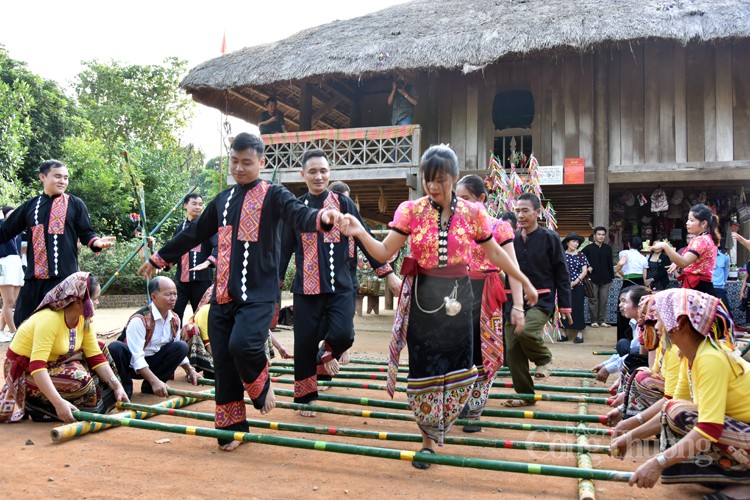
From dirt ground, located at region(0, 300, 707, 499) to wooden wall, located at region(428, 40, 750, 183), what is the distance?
339 inches

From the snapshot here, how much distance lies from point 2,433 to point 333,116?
42.7ft

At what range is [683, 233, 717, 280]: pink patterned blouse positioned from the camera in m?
5.85

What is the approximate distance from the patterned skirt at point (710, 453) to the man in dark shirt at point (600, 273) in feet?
24.8

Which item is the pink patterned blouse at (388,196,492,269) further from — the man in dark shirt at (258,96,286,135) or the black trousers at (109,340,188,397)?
the man in dark shirt at (258,96,286,135)

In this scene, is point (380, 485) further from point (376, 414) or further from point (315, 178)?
point (315, 178)

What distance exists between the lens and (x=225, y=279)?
11.3 ft

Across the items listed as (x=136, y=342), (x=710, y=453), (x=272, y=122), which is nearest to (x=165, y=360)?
(x=136, y=342)

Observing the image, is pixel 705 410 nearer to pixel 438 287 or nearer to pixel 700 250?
pixel 438 287

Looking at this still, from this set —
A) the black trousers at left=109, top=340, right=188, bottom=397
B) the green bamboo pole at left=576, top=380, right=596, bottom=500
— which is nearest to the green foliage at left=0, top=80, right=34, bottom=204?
the black trousers at left=109, top=340, right=188, bottom=397

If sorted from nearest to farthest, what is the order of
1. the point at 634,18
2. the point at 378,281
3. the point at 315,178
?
the point at 315,178
the point at 634,18
the point at 378,281

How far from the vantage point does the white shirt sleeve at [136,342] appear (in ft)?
15.2

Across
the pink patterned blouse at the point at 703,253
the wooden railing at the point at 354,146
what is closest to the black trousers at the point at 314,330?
the pink patterned blouse at the point at 703,253

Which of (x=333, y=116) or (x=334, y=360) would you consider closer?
(x=334, y=360)

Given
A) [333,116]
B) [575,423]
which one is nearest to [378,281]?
[333,116]
